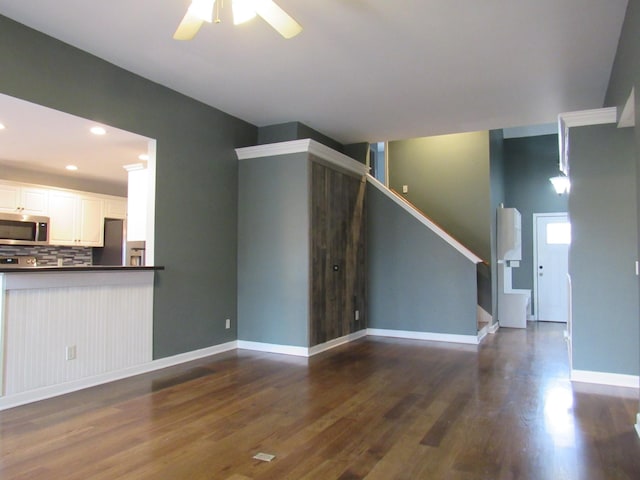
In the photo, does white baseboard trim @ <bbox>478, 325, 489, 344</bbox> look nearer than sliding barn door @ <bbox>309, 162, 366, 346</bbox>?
No

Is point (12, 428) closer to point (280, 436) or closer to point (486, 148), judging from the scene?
point (280, 436)

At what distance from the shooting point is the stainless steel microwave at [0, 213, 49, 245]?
5.69 metres

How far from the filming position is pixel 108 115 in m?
3.98

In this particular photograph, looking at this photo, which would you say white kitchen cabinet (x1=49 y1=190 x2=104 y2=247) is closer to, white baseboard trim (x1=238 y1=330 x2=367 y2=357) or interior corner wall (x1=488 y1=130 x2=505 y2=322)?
white baseboard trim (x1=238 y1=330 x2=367 y2=357)

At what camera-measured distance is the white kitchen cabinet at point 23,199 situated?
576 cm

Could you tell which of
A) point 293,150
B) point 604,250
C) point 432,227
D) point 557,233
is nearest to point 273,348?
point 293,150

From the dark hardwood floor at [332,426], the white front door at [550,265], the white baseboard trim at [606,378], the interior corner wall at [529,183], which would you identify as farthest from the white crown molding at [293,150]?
the white front door at [550,265]

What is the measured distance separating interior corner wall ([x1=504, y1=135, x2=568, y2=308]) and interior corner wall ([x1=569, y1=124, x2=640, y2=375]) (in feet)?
16.1

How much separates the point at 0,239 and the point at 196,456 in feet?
15.6

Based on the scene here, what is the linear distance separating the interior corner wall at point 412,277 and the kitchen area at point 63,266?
3219 millimetres

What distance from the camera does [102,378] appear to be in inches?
154

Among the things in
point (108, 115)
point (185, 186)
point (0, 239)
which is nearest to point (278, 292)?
point (185, 186)

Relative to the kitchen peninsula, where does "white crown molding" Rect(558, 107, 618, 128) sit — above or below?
above

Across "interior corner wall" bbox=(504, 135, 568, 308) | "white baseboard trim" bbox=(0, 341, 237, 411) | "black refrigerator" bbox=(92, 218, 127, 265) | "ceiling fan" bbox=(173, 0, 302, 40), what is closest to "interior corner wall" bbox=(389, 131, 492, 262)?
"interior corner wall" bbox=(504, 135, 568, 308)
